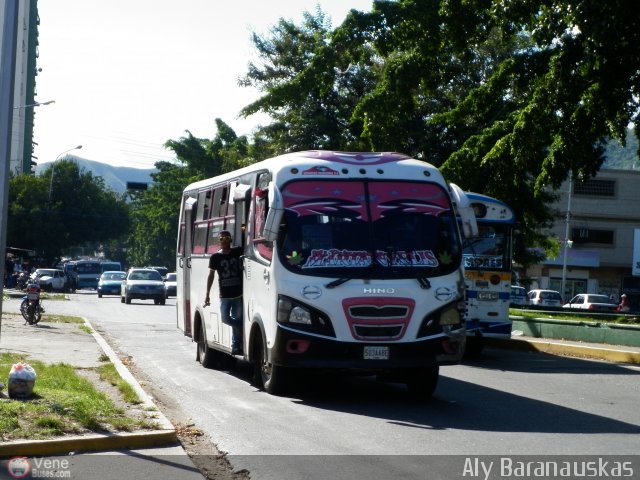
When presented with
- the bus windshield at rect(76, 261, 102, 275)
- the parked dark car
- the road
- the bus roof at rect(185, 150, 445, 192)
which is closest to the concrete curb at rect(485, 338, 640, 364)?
the road

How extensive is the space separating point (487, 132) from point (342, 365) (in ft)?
50.2

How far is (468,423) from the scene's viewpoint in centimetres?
1105

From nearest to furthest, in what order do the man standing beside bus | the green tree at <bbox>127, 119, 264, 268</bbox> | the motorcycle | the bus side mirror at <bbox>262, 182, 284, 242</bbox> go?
the bus side mirror at <bbox>262, 182, 284, 242</bbox>, the man standing beside bus, the motorcycle, the green tree at <bbox>127, 119, 264, 268</bbox>

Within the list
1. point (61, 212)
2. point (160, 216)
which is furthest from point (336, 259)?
point (160, 216)

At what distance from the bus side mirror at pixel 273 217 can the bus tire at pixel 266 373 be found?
154cm

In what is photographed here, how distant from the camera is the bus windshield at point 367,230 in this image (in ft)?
41.5

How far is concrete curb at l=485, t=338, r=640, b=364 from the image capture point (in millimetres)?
19984

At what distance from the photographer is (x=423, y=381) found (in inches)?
521

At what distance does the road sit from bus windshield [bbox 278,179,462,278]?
5.41ft

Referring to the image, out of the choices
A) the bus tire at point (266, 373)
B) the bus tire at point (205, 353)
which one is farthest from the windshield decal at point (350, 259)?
the bus tire at point (205, 353)

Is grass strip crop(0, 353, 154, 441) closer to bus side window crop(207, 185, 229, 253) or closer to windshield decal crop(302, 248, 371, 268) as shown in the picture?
windshield decal crop(302, 248, 371, 268)

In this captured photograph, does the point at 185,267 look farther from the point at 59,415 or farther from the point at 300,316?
the point at 59,415

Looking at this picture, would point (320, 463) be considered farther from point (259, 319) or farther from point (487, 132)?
point (487, 132)

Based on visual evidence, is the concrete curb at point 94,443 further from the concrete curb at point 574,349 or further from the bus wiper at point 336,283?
the concrete curb at point 574,349
